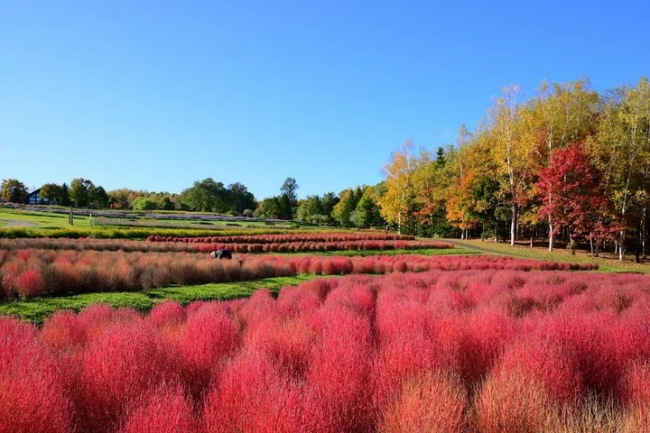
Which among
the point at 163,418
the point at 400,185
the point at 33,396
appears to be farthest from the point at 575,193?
the point at 33,396

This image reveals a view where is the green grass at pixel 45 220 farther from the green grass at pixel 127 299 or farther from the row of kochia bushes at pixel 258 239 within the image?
the green grass at pixel 127 299

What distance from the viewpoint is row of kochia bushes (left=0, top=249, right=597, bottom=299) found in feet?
36.3

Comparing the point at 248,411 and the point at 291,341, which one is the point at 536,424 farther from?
the point at 291,341

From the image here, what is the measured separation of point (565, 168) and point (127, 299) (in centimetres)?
3132

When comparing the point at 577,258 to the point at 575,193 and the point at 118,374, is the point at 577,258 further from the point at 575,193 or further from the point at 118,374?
the point at 118,374

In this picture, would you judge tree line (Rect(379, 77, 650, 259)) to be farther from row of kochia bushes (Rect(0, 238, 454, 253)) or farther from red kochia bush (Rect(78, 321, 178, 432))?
red kochia bush (Rect(78, 321, 178, 432))

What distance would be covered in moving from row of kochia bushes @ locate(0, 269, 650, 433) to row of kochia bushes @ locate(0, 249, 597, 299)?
585 centimetres

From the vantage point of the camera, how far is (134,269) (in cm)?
1373

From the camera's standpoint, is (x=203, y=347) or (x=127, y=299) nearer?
(x=203, y=347)

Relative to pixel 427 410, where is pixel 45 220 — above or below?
above

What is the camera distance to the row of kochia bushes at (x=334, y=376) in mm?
2848

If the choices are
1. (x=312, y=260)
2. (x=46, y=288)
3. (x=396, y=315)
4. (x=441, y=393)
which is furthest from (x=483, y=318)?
(x=312, y=260)

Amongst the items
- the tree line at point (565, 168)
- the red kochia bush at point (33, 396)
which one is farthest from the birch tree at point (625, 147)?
the red kochia bush at point (33, 396)

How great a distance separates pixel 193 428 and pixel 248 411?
38 centimetres
